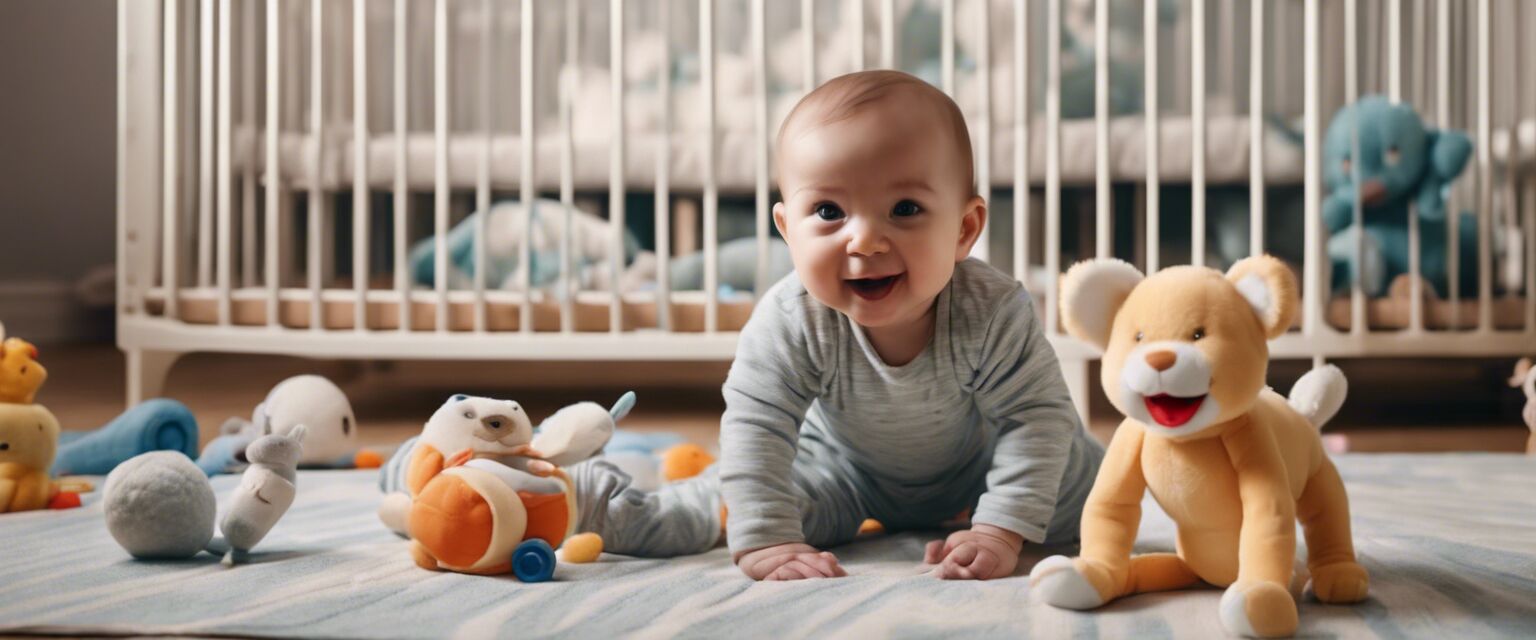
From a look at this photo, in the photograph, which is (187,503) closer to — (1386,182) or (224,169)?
(224,169)

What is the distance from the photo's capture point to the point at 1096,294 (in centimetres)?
84

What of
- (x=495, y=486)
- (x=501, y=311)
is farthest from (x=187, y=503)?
(x=501, y=311)

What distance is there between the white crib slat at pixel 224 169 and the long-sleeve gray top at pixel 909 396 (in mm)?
1067

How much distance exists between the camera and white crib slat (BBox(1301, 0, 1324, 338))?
5.74 feet

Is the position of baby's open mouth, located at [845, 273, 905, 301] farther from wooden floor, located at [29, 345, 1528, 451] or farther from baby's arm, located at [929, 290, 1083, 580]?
wooden floor, located at [29, 345, 1528, 451]

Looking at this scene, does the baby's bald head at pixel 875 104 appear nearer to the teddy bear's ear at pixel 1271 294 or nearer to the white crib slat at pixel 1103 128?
the teddy bear's ear at pixel 1271 294

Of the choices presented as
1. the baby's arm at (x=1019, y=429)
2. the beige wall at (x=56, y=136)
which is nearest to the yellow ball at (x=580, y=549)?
the baby's arm at (x=1019, y=429)

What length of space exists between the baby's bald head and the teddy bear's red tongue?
23 centimetres

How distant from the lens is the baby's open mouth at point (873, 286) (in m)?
0.91

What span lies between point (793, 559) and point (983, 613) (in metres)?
0.17

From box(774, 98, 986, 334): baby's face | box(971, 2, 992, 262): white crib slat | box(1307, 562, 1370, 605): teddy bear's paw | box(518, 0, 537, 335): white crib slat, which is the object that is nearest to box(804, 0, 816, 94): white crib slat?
box(971, 2, 992, 262): white crib slat

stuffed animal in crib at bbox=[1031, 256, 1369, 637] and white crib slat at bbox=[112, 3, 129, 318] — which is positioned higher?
white crib slat at bbox=[112, 3, 129, 318]

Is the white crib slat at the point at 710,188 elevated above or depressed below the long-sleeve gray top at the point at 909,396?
above

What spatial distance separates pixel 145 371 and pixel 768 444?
1230 millimetres
